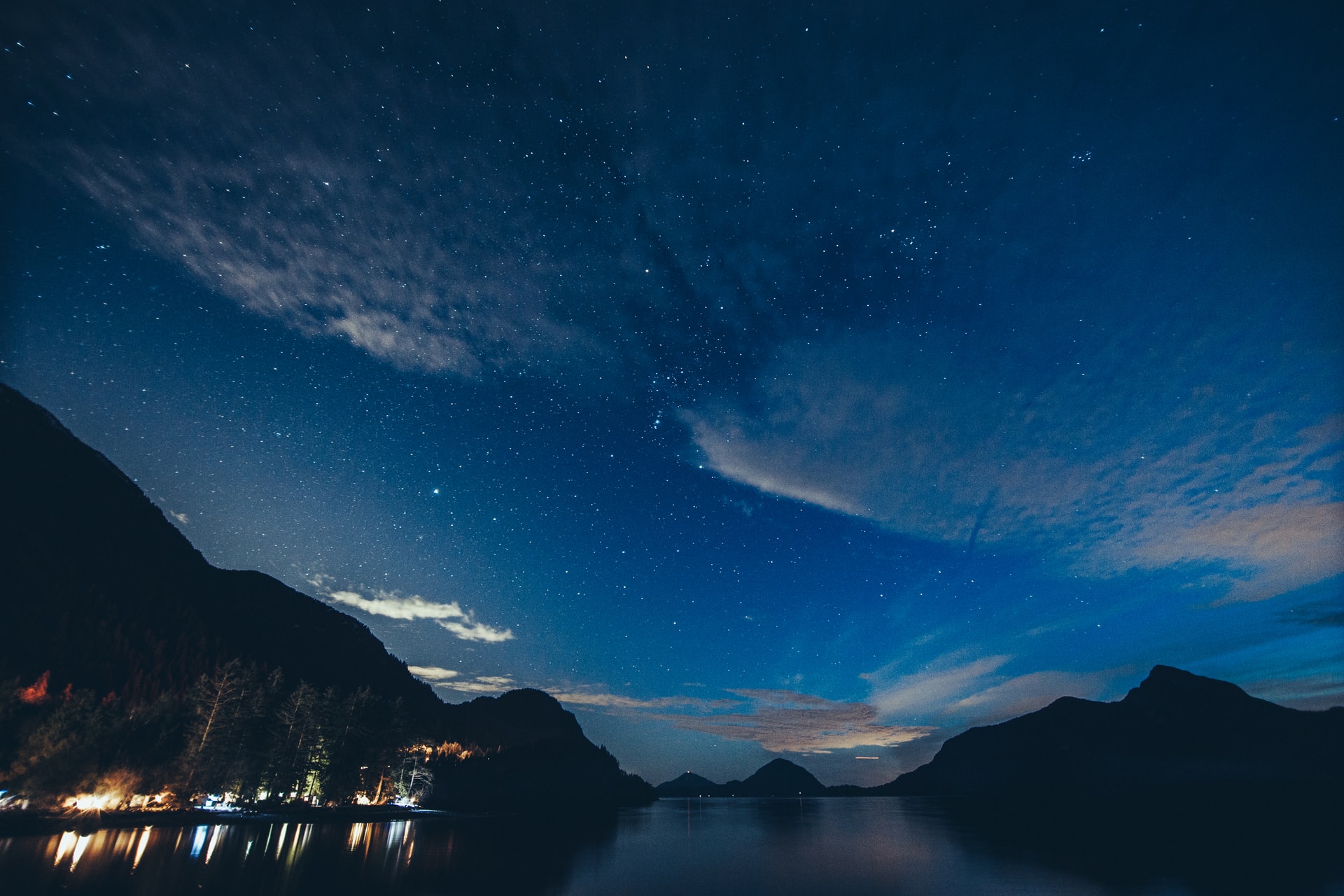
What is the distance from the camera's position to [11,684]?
5481cm

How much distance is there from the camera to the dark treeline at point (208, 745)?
44969 millimetres

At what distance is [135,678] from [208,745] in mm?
57318

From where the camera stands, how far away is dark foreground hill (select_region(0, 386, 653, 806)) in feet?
169

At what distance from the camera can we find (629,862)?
59.1 m

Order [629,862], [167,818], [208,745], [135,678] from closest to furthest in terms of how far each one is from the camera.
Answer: [167,818]
[208,745]
[629,862]
[135,678]

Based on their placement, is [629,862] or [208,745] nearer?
[208,745]

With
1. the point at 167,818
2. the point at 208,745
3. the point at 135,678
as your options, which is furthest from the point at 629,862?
the point at 135,678

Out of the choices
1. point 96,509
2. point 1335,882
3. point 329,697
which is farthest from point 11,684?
point 96,509

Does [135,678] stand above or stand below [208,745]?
above

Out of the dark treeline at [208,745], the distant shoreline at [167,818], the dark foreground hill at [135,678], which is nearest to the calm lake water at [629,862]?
the distant shoreline at [167,818]

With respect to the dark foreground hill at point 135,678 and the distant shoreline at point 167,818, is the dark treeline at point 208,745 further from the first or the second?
the distant shoreline at point 167,818

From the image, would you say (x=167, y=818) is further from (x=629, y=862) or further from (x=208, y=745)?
(x=629, y=862)

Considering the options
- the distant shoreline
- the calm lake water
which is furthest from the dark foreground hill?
the calm lake water

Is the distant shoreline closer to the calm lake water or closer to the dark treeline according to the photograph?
the calm lake water
